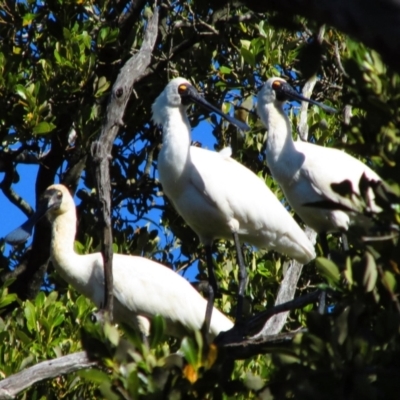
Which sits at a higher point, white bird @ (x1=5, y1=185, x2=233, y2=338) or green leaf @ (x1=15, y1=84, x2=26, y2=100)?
green leaf @ (x1=15, y1=84, x2=26, y2=100)

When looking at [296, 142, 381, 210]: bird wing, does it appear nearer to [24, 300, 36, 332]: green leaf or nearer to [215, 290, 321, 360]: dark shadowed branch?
[24, 300, 36, 332]: green leaf

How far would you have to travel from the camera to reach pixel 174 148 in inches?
269

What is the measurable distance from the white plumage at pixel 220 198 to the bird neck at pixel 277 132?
11.5 inches

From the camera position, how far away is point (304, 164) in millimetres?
6480

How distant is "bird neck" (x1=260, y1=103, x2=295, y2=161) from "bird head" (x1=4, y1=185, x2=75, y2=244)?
1392 mm

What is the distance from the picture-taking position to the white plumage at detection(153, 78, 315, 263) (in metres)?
6.75

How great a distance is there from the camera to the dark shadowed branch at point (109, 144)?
4.65 m

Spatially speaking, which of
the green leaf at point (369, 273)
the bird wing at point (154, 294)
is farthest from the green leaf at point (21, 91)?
the green leaf at point (369, 273)

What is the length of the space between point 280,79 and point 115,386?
14.4ft

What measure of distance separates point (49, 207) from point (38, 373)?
9.18 ft

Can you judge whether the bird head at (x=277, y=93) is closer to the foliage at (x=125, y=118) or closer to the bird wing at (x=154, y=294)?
the foliage at (x=125, y=118)

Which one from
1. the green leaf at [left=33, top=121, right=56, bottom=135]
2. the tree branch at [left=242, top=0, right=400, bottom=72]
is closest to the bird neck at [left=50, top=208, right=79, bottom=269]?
the green leaf at [left=33, top=121, right=56, bottom=135]

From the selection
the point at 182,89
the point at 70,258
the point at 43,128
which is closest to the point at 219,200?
the point at 182,89

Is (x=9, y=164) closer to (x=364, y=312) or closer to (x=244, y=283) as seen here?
(x=244, y=283)
